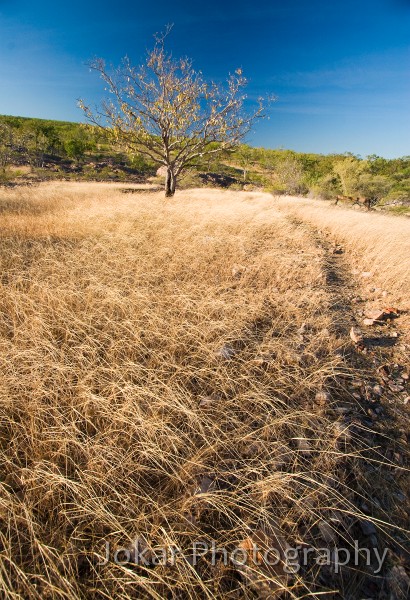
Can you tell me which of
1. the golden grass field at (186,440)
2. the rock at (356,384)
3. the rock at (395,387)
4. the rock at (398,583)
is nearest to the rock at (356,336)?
the golden grass field at (186,440)

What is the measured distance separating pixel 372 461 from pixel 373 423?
0.39 meters

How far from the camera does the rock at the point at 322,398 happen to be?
222cm

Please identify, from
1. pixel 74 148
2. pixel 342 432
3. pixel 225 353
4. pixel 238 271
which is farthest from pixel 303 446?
pixel 74 148

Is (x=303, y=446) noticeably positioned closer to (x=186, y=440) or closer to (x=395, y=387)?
(x=186, y=440)

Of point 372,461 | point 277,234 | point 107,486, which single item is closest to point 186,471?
point 107,486

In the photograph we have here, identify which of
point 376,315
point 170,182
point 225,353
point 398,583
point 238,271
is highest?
point 170,182

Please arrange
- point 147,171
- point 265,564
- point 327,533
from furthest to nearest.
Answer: point 147,171 < point 327,533 < point 265,564

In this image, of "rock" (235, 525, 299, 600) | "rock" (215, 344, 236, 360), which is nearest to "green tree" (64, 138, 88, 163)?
"rock" (215, 344, 236, 360)

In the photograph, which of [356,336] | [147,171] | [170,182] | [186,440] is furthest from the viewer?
[147,171]

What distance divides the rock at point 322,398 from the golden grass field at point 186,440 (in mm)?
16

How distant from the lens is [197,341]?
2.71 meters

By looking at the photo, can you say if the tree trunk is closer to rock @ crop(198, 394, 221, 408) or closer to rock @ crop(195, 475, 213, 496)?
rock @ crop(198, 394, 221, 408)

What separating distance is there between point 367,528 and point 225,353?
1.53 metres

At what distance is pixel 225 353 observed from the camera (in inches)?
102
